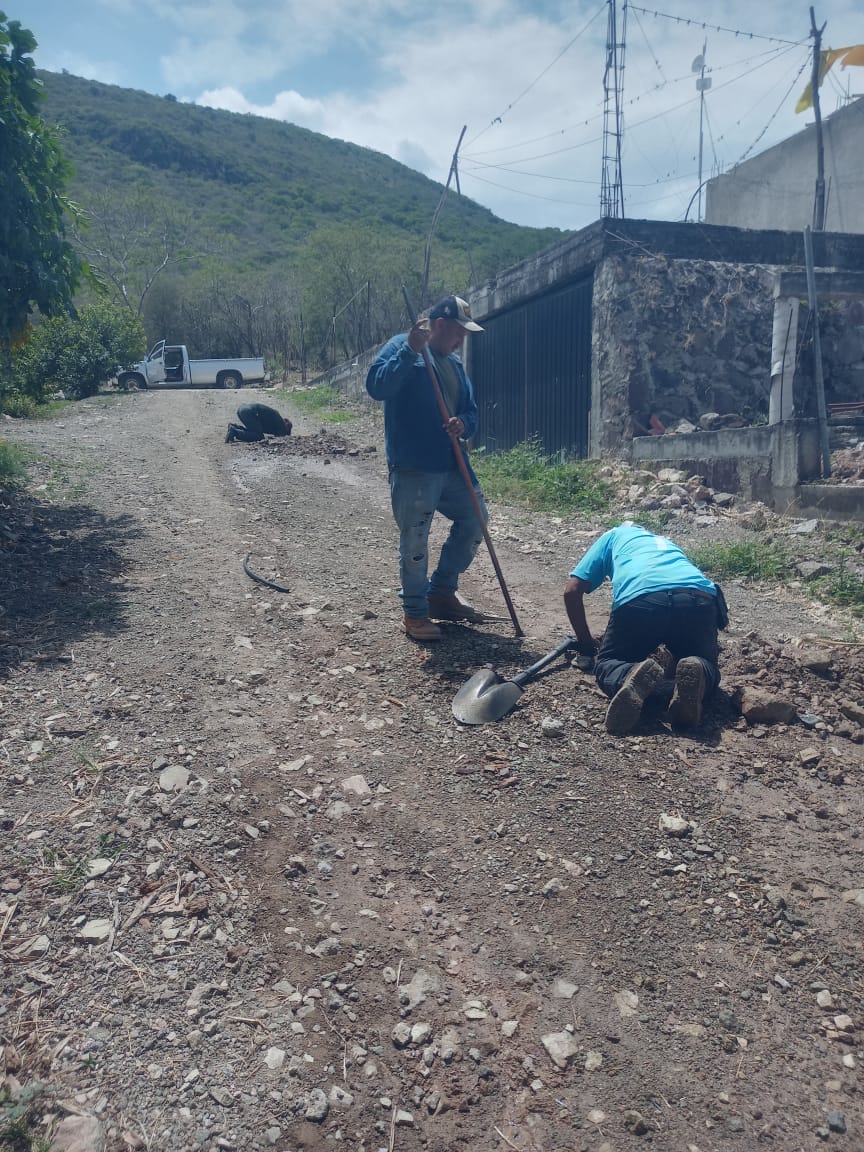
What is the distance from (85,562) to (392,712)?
3.13 meters

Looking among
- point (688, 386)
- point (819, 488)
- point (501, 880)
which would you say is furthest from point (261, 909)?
point (688, 386)

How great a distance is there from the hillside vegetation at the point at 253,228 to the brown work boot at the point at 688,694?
6.27m

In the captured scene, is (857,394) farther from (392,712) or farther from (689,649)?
(392,712)

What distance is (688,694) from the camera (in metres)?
3.40

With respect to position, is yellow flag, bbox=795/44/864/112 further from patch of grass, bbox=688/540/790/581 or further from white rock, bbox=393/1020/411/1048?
white rock, bbox=393/1020/411/1048

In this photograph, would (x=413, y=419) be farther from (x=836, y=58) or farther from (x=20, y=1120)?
(x=836, y=58)

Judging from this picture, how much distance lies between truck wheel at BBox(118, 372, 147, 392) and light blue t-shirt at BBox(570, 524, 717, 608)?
24.1m

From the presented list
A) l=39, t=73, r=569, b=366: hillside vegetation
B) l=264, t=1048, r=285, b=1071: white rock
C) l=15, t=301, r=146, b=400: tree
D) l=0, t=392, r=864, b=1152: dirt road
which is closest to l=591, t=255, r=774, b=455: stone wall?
l=0, t=392, r=864, b=1152: dirt road

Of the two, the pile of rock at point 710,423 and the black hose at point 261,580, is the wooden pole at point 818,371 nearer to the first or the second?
the pile of rock at point 710,423

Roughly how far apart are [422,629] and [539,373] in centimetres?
724

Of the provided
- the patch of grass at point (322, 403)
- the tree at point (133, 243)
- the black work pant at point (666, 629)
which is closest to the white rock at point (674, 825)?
the black work pant at point (666, 629)

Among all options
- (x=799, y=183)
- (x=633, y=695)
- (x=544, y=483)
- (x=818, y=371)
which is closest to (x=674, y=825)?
(x=633, y=695)

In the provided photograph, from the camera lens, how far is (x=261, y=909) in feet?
8.69

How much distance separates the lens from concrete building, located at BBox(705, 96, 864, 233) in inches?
693
